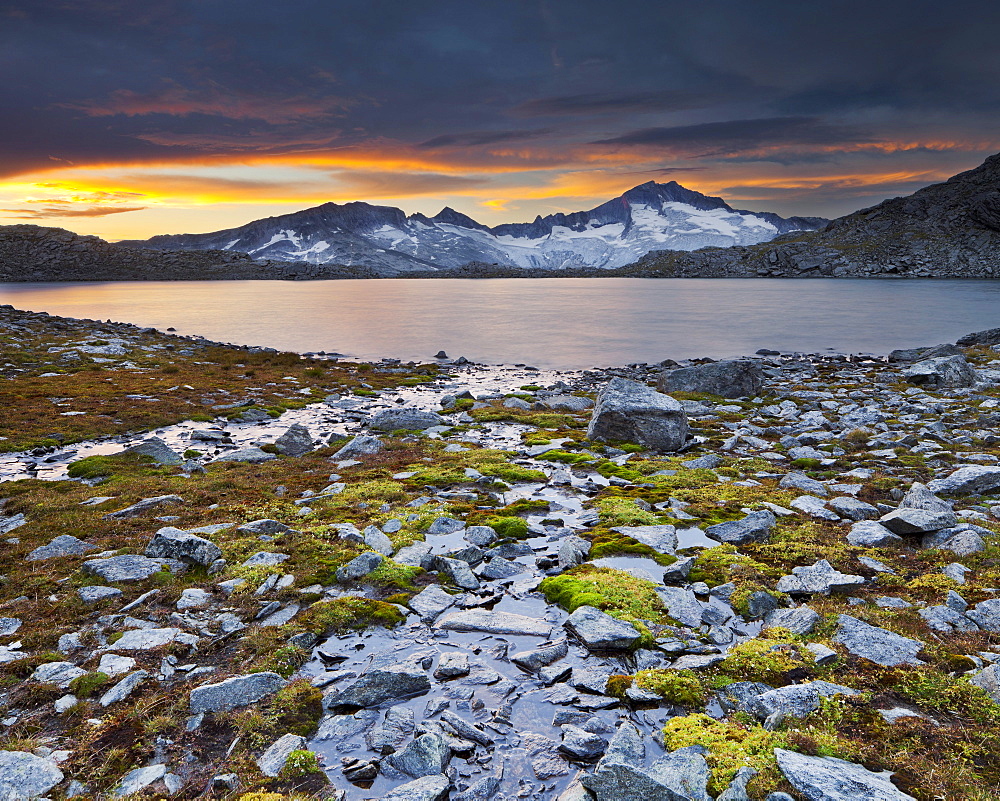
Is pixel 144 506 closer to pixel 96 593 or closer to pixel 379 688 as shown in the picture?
pixel 96 593

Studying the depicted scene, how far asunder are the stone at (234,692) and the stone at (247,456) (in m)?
12.0

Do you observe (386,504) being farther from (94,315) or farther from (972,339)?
(94,315)

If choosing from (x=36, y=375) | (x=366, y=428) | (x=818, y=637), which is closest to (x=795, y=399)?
(x=366, y=428)

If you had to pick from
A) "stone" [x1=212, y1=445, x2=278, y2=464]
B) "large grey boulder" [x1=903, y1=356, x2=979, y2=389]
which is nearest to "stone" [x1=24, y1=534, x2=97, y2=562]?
"stone" [x1=212, y1=445, x2=278, y2=464]

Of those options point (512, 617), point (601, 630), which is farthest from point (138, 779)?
point (601, 630)

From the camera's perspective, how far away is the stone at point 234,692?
21.1 ft

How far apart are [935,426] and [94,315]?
340 ft

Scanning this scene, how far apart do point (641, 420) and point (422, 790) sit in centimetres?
1498

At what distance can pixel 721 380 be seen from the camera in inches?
1152

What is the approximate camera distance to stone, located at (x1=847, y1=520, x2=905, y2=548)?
33.8 feet

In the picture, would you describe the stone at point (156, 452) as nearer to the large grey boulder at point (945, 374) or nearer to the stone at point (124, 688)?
the stone at point (124, 688)

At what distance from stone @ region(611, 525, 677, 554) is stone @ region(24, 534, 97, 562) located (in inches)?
413

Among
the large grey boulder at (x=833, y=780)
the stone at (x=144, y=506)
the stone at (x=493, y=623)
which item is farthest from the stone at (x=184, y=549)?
the large grey boulder at (x=833, y=780)

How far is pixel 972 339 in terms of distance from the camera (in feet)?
160
